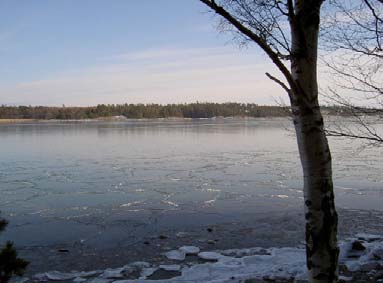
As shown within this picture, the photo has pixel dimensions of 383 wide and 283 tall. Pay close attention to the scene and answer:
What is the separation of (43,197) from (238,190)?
685 cm

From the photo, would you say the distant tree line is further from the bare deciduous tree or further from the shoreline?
the bare deciduous tree

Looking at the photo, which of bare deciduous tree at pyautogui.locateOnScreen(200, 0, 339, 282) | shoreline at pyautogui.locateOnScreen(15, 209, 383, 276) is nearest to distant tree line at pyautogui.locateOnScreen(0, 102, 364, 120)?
shoreline at pyautogui.locateOnScreen(15, 209, 383, 276)

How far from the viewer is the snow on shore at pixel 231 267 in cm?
736

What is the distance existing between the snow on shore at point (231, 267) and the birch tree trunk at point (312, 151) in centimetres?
430

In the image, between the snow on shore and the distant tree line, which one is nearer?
the snow on shore

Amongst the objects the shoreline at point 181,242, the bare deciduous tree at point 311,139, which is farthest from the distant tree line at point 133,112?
the bare deciduous tree at point 311,139

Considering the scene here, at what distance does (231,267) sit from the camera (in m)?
7.91

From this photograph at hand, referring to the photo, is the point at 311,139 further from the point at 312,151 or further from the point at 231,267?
the point at 231,267

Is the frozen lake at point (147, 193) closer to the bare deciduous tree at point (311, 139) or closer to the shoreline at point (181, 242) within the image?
the shoreline at point (181, 242)

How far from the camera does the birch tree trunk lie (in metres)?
3.01

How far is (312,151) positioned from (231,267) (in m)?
5.37

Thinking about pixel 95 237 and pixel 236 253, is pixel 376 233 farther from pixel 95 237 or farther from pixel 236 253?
pixel 95 237

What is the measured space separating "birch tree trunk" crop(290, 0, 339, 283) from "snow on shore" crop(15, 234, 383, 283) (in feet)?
14.1

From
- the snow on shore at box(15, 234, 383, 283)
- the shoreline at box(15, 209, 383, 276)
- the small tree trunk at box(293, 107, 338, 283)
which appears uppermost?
the small tree trunk at box(293, 107, 338, 283)
